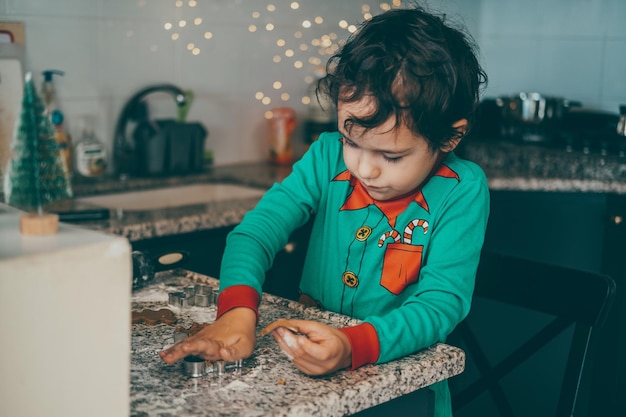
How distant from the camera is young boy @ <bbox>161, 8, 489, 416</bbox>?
3.05ft

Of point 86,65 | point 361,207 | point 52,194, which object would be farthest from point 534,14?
point 52,194

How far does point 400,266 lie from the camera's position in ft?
3.67

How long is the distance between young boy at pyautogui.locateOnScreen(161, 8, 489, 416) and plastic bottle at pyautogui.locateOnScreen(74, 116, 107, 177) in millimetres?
1165

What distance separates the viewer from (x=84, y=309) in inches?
25.1

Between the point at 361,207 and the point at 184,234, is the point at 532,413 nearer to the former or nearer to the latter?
the point at 184,234

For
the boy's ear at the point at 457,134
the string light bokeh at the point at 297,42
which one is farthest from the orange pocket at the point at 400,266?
the string light bokeh at the point at 297,42

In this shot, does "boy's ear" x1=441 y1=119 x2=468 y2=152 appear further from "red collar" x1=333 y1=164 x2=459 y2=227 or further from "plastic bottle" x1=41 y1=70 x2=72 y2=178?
"plastic bottle" x1=41 y1=70 x2=72 y2=178

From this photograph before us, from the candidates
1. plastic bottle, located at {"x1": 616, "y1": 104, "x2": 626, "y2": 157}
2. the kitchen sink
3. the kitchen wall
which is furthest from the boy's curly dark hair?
plastic bottle, located at {"x1": 616, "y1": 104, "x2": 626, "y2": 157}

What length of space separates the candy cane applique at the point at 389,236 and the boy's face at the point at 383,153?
9 centimetres

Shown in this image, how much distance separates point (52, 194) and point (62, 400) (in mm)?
170

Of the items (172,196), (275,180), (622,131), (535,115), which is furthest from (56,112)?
(622,131)

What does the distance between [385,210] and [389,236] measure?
4cm

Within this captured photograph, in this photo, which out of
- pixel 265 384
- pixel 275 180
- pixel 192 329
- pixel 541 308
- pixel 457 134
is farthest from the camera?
pixel 275 180

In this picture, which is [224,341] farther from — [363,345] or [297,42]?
[297,42]
